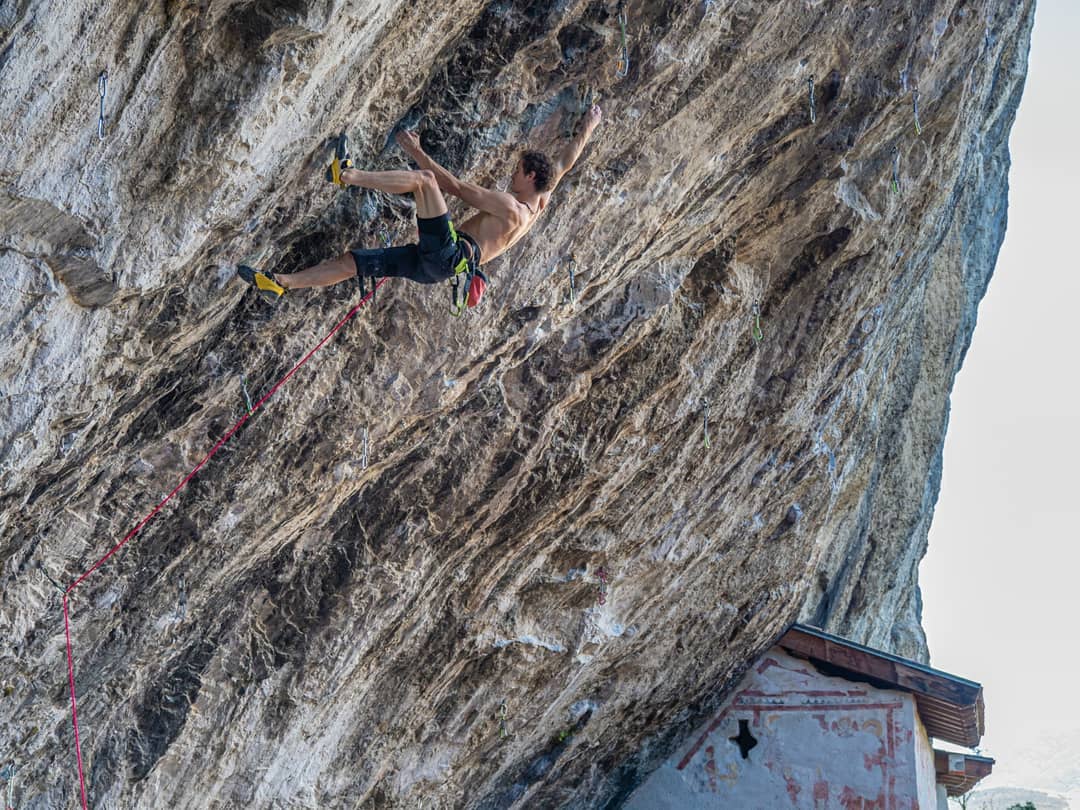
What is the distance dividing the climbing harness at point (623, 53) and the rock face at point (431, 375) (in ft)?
0.33

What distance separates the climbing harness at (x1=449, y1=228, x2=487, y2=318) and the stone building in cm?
803

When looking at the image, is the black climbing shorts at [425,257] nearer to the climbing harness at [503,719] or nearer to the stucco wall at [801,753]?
the climbing harness at [503,719]

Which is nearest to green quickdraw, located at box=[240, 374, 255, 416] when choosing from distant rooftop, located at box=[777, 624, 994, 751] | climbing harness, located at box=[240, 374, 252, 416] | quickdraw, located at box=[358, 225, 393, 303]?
climbing harness, located at box=[240, 374, 252, 416]

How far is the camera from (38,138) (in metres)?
5.96

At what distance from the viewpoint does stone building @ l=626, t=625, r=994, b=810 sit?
45.1ft

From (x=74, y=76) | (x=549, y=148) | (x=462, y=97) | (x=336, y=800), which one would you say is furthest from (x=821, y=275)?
(x=74, y=76)

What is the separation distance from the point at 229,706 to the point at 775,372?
5.91 m

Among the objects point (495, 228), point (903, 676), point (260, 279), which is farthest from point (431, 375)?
point (903, 676)

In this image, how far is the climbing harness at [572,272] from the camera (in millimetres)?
9086

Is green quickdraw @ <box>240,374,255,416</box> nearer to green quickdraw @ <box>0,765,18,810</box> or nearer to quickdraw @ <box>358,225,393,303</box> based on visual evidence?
quickdraw @ <box>358,225,393,303</box>

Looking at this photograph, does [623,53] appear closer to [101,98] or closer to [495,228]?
[495,228]

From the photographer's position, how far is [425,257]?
7.24 metres

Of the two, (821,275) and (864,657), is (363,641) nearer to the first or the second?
(821,275)

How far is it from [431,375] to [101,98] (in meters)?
3.45
